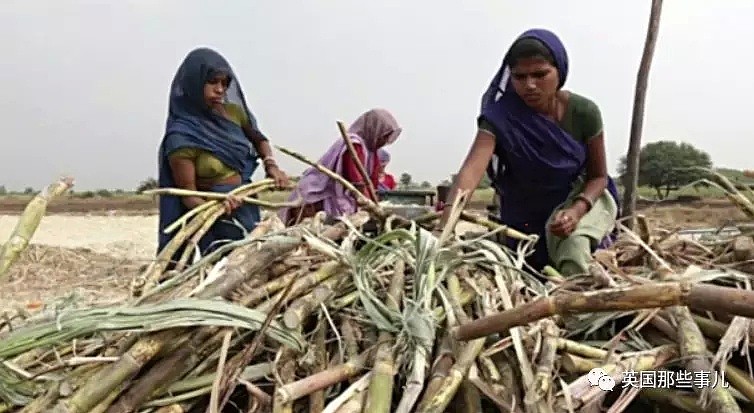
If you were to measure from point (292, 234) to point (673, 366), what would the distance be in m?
0.80

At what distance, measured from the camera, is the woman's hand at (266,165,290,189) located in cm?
315

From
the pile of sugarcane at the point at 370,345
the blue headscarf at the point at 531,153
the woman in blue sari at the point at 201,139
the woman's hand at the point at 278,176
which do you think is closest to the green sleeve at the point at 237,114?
the woman in blue sari at the point at 201,139

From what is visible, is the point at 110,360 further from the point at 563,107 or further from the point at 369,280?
the point at 563,107

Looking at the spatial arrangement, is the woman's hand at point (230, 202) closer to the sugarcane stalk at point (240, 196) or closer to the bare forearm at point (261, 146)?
the sugarcane stalk at point (240, 196)

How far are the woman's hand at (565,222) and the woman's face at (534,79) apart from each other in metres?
0.41

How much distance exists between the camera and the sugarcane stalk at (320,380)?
1320mm

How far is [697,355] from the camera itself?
1433 mm

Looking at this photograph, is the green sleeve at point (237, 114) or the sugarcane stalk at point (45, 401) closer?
the sugarcane stalk at point (45, 401)

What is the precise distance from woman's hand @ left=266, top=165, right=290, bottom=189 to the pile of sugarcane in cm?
144

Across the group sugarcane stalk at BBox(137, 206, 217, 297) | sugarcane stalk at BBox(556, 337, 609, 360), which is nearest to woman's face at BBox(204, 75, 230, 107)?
sugarcane stalk at BBox(137, 206, 217, 297)

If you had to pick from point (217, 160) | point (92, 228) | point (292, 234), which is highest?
point (292, 234)

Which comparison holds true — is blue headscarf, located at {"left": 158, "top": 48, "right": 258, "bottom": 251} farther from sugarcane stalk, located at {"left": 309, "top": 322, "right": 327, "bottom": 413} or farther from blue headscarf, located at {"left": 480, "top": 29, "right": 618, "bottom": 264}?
sugarcane stalk, located at {"left": 309, "top": 322, "right": 327, "bottom": 413}

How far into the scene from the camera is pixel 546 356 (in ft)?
4.62

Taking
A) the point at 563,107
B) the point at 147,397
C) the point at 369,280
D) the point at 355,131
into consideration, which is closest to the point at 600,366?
the point at 369,280
